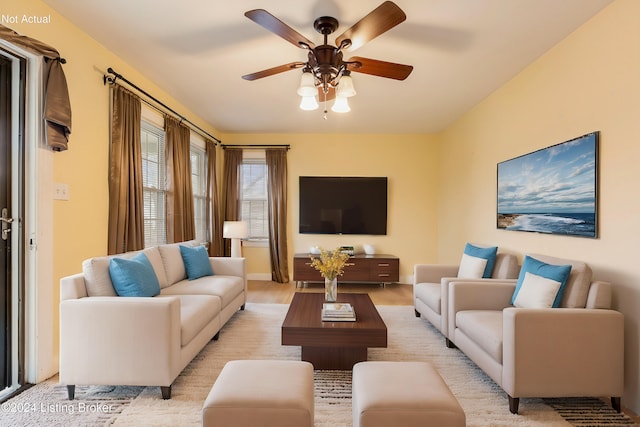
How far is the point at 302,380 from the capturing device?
1542 millimetres

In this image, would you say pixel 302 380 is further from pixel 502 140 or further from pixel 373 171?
pixel 373 171

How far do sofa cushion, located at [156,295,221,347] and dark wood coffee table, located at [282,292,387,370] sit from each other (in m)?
0.65

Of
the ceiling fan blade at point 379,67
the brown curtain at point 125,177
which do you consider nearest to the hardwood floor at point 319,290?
the brown curtain at point 125,177

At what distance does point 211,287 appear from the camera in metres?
3.10

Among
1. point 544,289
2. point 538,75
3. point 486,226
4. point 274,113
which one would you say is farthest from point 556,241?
point 274,113

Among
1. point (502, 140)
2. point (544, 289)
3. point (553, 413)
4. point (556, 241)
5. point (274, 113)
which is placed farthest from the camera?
point (274, 113)

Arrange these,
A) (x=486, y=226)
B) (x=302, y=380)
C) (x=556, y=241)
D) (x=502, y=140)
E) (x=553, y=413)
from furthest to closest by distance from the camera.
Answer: (x=486, y=226) < (x=502, y=140) < (x=556, y=241) < (x=553, y=413) < (x=302, y=380)

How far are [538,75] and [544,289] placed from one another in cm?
195

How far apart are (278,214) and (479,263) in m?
3.26

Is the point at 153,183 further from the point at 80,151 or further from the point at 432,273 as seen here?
the point at 432,273

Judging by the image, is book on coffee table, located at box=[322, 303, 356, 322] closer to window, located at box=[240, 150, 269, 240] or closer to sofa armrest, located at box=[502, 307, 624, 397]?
sofa armrest, located at box=[502, 307, 624, 397]

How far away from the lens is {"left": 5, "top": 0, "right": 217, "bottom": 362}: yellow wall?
2.33 metres

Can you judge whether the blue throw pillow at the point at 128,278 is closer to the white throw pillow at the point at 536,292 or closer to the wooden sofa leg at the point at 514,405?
the wooden sofa leg at the point at 514,405

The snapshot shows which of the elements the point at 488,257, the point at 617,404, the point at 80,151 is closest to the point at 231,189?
the point at 80,151
